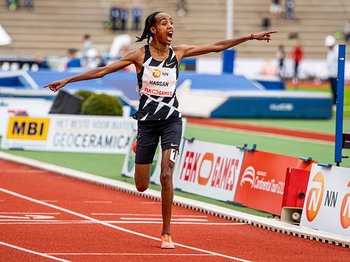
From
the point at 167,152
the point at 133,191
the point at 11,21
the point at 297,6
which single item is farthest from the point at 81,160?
the point at 297,6

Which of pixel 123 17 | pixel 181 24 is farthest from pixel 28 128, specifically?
pixel 181 24

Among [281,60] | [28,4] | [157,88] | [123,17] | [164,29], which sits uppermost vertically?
[28,4]

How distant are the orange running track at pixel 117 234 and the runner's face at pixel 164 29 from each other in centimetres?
184

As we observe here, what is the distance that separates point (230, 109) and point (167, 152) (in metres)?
20.7

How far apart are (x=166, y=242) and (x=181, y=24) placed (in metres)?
45.8

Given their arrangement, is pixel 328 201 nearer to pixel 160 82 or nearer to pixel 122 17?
pixel 160 82

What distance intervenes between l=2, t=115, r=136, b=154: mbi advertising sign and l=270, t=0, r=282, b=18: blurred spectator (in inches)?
1463

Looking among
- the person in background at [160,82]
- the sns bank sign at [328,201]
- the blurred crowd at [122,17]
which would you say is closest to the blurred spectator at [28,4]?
the blurred crowd at [122,17]

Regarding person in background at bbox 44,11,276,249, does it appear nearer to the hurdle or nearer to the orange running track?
the orange running track

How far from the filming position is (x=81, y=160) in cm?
1983

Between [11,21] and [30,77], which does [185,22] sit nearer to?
[11,21]

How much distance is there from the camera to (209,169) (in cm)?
1472

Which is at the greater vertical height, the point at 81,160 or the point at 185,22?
the point at 185,22

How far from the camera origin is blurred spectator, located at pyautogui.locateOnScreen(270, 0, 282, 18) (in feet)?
188
